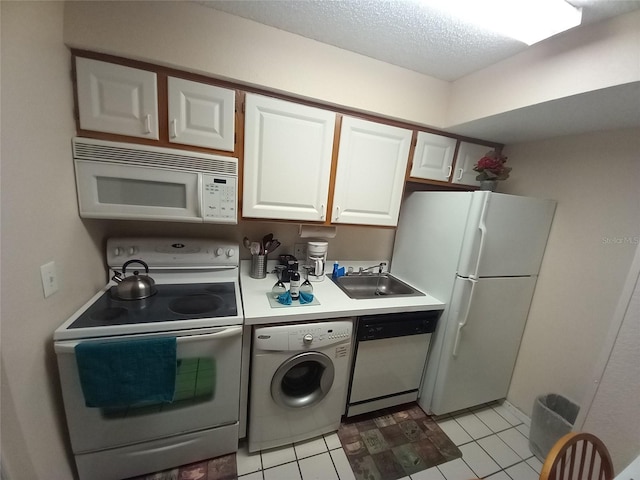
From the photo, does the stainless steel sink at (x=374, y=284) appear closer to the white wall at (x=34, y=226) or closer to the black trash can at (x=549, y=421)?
the black trash can at (x=549, y=421)

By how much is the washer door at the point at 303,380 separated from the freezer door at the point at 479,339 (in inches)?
33.8

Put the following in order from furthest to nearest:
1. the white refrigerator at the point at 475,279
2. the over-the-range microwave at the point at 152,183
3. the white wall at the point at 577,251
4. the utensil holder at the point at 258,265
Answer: the utensil holder at the point at 258,265 < the white refrigerator at the point at 475,279 < the white wall at the point at 577,251 < the over-the-range microwave at the point at 152,183

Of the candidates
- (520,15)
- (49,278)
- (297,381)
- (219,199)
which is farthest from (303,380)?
(520,15)

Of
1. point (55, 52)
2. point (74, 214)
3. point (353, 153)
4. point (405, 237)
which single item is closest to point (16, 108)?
point (55, 52)

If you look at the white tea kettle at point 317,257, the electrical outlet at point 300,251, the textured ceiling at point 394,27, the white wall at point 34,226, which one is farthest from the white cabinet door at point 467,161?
the white wall at point 34,226

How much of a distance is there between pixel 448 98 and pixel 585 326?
1760mm

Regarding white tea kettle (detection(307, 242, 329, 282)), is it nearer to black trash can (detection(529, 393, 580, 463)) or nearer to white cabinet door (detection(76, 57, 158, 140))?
white cabinet door (detection(76, 57, 158, 140))

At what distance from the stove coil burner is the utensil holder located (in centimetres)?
35

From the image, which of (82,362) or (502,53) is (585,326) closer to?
(502,53)

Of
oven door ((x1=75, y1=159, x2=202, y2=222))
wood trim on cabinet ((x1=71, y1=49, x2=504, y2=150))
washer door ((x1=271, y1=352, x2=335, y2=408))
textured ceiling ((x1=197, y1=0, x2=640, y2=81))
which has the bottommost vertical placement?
washer door ((x1=271, y1=352, x2=335, y2=408))

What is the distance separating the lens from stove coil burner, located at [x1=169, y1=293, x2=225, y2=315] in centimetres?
123

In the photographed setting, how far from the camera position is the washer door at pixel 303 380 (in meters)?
1.31

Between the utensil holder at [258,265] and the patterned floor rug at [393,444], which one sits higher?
the utensil holder at [258,265]

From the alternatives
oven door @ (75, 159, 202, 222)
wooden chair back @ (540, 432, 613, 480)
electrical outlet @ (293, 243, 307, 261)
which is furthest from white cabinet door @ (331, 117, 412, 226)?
wooden chair back @ (540, 432, 613, 480)
